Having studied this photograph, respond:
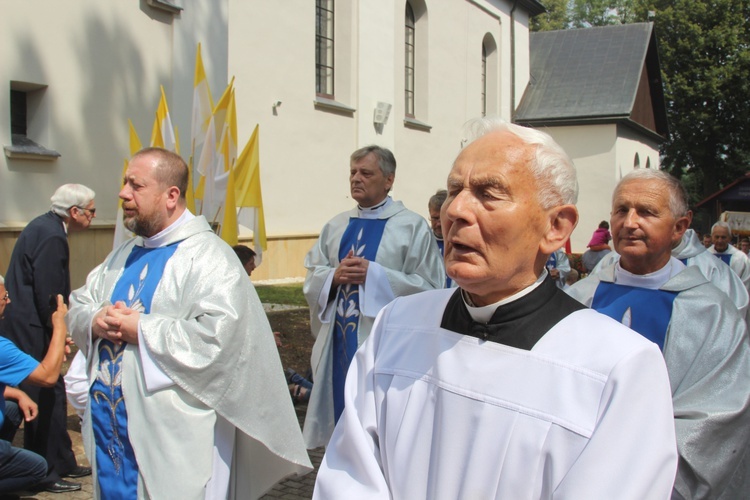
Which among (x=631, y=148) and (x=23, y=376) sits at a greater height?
(x=631, y=148)

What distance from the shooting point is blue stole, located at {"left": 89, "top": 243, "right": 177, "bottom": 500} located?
11.2ft

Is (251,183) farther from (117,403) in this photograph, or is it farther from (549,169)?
(549,169)

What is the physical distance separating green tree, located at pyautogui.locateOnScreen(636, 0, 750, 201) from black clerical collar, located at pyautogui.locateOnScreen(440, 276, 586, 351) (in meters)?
36.8

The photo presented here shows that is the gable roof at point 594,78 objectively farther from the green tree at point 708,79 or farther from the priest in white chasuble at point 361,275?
the priest in white chasuble at point 361,275

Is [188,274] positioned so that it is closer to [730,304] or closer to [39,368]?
[39,368]

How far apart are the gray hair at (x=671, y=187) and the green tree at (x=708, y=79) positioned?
35.2 metres

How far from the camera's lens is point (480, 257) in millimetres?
1900

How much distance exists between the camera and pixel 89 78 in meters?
10.4

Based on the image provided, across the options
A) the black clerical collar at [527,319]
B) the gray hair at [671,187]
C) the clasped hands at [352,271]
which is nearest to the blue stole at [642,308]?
the gray hair at [671,187]

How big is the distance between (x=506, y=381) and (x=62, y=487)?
13.9 feet

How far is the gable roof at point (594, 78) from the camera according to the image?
28.9 m

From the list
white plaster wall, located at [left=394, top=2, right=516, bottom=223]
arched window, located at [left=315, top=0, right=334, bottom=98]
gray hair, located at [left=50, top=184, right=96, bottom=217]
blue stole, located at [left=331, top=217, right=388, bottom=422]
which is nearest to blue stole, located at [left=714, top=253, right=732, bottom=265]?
blue stole, located at [left=331, top=217, right=388, bottom=422]

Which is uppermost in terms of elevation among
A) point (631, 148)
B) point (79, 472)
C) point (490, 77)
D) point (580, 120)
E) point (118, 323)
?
point (490, 77)

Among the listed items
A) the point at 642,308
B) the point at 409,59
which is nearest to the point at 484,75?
the point at 409,59
